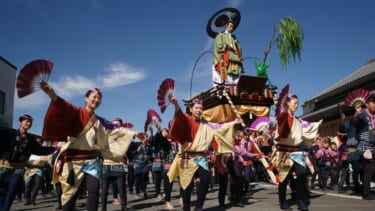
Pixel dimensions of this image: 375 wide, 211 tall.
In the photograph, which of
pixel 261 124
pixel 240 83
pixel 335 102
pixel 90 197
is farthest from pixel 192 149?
pixel 335 102

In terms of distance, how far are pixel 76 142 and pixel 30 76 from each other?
1.07 m

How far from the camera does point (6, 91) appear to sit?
24.0 m

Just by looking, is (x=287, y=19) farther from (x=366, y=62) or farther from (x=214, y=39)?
(x=366, y=62)

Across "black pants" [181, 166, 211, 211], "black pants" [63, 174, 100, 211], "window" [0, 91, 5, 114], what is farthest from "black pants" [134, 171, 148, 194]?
"window" [0, 91, 5, 114]

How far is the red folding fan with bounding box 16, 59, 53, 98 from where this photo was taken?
4.00 metres

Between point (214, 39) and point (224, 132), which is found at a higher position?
point (214, 39)

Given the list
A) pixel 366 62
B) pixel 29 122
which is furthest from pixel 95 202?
pixel 366 62

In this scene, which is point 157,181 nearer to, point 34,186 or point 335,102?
point 34,186

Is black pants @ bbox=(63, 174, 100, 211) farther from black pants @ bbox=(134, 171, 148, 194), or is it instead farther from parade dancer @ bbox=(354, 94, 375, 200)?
black pants @ bbox=(134, 171, 148, 194)

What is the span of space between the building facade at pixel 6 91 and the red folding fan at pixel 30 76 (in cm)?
2106

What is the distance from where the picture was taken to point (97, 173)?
4602mm

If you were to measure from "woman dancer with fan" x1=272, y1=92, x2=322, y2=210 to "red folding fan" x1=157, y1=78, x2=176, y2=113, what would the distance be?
204 centimetres

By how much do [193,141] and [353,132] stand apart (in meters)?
4.78

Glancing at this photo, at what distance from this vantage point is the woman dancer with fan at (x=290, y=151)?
20.3 ft
